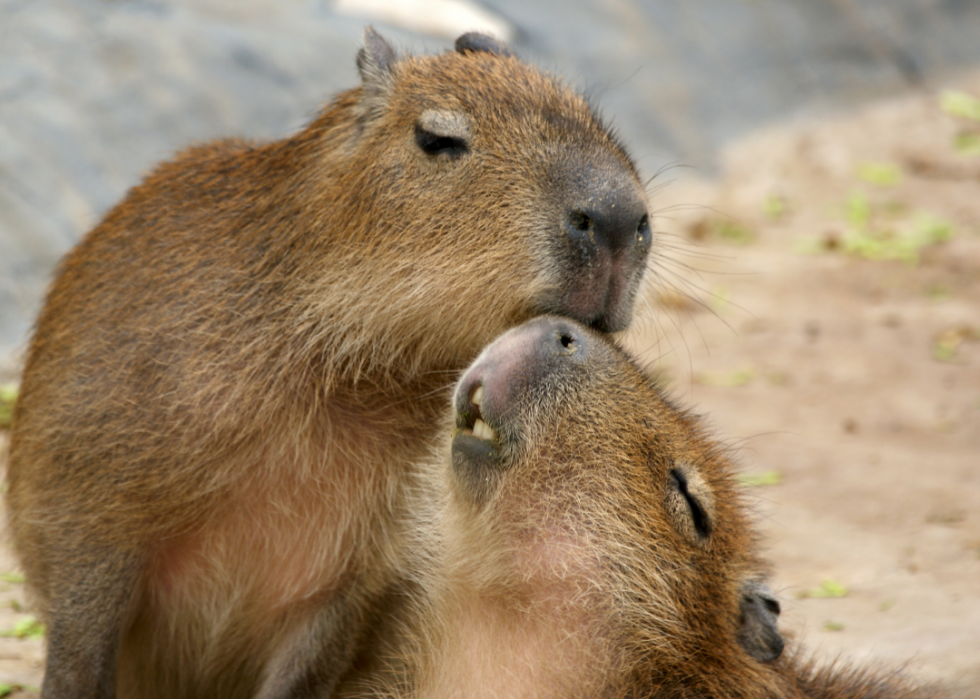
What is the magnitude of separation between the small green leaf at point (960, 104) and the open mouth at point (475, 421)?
9.95m

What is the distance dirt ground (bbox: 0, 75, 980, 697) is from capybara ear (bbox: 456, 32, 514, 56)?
2.93 feet

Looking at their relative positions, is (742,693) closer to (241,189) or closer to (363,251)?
(363,251)

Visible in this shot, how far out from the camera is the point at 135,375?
12.6 feet

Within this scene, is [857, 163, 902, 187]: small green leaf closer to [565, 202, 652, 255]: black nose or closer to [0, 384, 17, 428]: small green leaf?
[0, 384, 17, 428]: small green leaf

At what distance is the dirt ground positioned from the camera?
5055mm

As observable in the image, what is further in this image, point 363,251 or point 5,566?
point 5,566

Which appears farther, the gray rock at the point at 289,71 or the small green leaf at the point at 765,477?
the gray rock at the point at 289,71

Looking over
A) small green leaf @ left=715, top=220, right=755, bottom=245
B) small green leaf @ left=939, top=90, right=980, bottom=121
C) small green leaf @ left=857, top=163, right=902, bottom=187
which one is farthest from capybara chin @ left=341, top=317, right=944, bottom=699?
small green leaf @ left=939, top=90, right=980, bottom=121

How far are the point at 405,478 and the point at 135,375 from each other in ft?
3.12

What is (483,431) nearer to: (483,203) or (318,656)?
(483,203)

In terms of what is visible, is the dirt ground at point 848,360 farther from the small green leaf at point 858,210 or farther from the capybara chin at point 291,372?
the capybara chin at point 291,372

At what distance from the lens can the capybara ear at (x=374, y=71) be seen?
4.04 meters

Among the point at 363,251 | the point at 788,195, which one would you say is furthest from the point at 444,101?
the point at 788,195

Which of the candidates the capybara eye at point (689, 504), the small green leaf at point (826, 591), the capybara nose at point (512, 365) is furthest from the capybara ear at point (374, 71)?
the small green leaf at point (826, 591)
